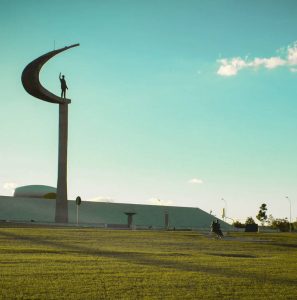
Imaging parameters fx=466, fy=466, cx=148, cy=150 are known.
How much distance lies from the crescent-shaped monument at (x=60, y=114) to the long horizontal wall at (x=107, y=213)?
11489mm

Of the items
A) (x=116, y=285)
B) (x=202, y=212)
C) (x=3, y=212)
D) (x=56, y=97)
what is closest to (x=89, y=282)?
(x=116, y=285)

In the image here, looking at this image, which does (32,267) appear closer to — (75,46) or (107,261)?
(107,261)

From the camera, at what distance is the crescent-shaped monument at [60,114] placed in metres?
42.3

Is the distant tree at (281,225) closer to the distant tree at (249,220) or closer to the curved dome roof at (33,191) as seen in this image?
the distant tree at (249,220)

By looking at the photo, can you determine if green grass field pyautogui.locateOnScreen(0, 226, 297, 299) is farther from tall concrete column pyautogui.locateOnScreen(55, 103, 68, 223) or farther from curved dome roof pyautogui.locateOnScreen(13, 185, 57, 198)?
curved dome roof pyautogui.locateOnScreen(13, 185, 57, 198)

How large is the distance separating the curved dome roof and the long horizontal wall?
46.2ft

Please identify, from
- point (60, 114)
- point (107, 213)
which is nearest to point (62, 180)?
point (60, 114)

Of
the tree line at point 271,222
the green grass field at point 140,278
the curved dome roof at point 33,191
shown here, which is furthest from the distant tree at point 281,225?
the green grass field at point 140,278

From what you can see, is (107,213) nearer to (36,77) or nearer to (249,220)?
(36,77)

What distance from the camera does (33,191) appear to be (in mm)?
82375

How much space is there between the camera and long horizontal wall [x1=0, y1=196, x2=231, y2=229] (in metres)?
60.3

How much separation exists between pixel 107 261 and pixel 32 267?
2387mm

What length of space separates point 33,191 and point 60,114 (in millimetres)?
39944

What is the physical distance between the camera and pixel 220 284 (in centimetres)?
923
